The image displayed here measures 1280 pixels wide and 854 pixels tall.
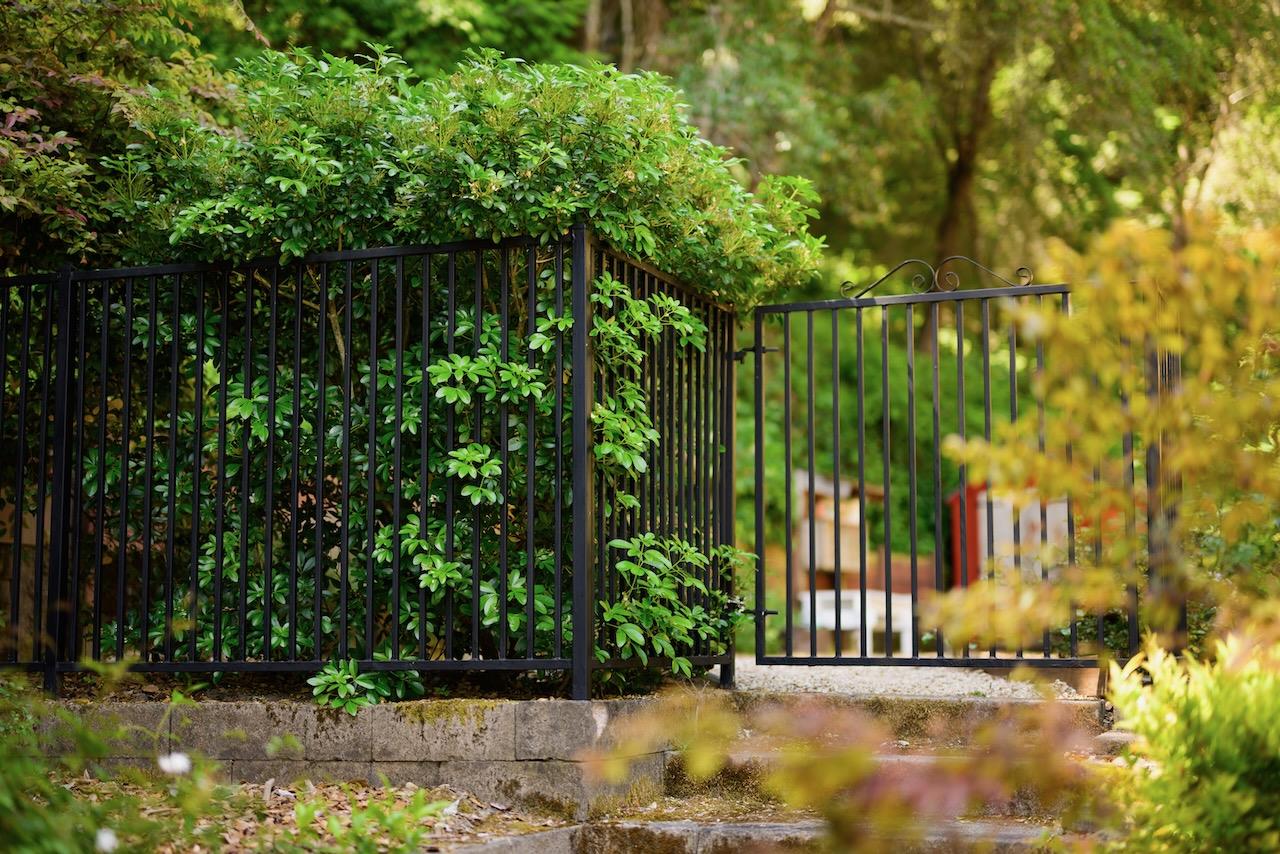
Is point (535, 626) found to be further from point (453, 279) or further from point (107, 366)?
point (107, 366)

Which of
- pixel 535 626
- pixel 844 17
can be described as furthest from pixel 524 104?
pixel 844 17

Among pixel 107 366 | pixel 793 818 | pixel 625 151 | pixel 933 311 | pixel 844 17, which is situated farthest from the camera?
pixel 844 17

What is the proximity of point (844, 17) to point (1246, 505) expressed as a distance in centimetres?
1188

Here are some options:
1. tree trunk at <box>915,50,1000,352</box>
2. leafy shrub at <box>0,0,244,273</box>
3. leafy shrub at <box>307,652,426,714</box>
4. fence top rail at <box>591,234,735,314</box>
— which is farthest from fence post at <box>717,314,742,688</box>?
tree trunk at <box>915,50,1000,352</box>

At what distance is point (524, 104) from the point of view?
4422mm

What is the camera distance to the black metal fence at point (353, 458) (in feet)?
14.4

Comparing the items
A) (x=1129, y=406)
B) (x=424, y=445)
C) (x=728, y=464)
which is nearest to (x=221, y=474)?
(x=424, y=445)

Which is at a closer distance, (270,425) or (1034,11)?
(270,425)

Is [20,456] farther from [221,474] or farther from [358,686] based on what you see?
[358,686]

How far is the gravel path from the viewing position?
18.1 ft

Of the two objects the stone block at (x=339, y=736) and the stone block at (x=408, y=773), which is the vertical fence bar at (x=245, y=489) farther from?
the stone block at (x=408, y=773)

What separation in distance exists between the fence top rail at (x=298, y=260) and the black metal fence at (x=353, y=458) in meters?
0.01

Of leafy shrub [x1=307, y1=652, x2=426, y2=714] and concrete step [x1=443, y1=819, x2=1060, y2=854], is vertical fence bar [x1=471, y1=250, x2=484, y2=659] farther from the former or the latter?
concrete step [x1=443, y1=819, x2=1060, y2=854]

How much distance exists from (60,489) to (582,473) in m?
2.10
